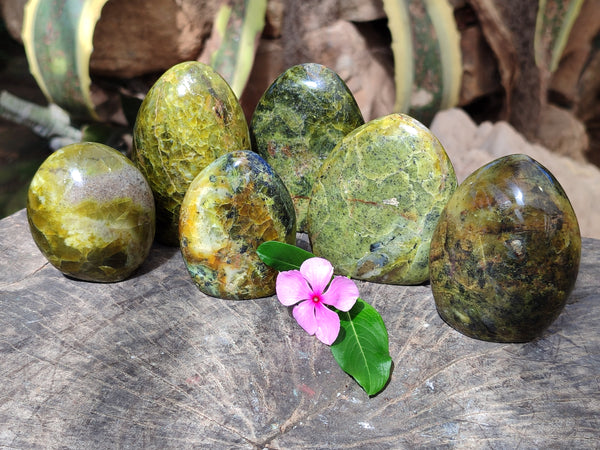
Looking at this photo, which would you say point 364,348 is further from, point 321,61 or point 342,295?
point 321,61

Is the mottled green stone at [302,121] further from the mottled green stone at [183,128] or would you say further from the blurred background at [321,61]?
the blurred background at [321,61]

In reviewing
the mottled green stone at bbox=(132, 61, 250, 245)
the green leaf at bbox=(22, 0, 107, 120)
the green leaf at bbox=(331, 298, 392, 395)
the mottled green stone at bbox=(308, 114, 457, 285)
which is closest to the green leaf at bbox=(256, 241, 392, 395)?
the green leaf at bbox=(331, 298, 392, 395)

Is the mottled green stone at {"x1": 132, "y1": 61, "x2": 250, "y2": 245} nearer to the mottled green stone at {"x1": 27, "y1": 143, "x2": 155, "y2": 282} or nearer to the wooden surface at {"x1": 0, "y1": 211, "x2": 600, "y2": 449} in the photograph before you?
the mottled green stone at {"x1": 27, "y1": 143, "x2": 155, "y2": 282}

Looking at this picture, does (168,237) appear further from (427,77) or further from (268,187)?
(427,77)

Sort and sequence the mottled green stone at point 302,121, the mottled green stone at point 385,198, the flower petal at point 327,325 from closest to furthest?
the flower petal at point 327,325 → the mottled green stone at point 385,198 → the mottled green stone at point 302,121

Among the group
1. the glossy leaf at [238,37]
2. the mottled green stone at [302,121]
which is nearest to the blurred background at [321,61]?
the glossy leaf at [238,37]

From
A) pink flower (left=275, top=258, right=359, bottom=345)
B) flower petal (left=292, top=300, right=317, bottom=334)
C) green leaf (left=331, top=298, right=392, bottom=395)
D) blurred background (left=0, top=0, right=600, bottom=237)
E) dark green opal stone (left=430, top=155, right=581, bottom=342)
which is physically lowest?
blurred background (left=0, top=0, right=600, bottom=237)

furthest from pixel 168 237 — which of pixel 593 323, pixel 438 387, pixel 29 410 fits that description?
pixel 593 323
